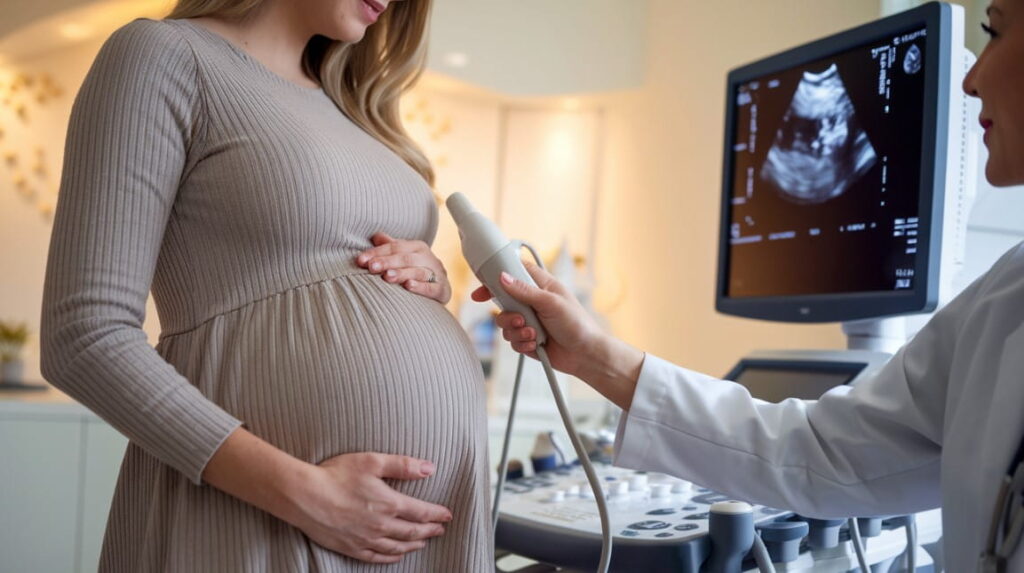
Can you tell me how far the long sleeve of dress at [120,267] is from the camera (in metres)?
0.81

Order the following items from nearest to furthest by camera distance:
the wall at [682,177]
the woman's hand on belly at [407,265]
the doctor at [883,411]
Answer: the doctor at [883,411], the woman's hand on belly at [407,265], the wall at [682,177]

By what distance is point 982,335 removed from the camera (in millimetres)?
791

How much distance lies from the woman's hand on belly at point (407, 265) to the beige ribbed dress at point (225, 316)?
1 cm

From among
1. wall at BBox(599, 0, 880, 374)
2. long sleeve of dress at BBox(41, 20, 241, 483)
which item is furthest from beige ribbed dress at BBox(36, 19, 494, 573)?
wall at BBox(599, 0, 880, 374)

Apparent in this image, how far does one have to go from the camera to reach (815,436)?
3.21ft

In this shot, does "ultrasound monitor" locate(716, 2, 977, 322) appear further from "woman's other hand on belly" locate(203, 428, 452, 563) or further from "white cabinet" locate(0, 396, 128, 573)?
"white cabinet" locate(0, 396, 128, 573)

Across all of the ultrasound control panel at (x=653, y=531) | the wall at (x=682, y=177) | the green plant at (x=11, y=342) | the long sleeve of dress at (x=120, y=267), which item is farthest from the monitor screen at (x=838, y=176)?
the green plant at (x=11, y=342)

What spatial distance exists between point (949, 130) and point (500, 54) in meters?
2.96

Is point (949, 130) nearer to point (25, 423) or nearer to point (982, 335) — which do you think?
point (982, 335)

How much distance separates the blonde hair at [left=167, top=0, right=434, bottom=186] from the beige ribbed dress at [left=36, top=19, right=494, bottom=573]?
0.57 feet

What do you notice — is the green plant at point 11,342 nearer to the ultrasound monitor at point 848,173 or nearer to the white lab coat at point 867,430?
the ultrasound monitor at point 848,173

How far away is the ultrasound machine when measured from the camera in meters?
1.05

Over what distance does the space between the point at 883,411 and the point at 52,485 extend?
8.81 feet

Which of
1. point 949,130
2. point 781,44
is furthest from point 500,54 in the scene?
point 949,130
